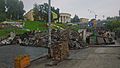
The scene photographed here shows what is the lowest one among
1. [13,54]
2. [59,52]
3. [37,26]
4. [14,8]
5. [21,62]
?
[13,54]

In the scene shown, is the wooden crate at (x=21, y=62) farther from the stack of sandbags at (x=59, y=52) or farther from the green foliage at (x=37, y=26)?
the green foliage at (x=37, y=26)

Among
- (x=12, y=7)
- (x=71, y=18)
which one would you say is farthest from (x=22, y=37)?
(x=71, y=18)

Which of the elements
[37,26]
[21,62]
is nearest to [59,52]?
[21,62]

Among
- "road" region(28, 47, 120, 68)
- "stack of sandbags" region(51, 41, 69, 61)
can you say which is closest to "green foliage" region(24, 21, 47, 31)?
"road" region(28, 47, 120, 68)

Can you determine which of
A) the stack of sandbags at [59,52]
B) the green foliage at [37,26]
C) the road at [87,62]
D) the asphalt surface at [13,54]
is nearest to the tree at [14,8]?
the green foliage at [37,26]

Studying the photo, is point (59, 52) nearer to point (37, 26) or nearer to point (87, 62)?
point (87, 62)

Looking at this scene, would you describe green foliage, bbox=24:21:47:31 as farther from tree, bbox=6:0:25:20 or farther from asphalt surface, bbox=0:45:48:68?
asphalt surface, bbox=0:45:48:68

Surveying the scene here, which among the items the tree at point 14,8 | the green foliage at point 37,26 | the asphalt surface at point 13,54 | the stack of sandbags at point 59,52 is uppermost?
the tree at point 14,8

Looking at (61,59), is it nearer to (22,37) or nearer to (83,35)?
(83,35)

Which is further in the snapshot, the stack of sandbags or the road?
the stack of sandbags

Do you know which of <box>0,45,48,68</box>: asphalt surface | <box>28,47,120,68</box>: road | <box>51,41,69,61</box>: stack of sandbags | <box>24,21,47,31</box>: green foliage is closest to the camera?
<box>28,47,120,68</box>: road

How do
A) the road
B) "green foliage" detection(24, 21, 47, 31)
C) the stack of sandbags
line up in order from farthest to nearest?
A: "green foliage" detection(24, 21, 47, 31), the stack of sandbags, the road

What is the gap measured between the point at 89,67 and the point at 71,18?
173m

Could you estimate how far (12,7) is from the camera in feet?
396
